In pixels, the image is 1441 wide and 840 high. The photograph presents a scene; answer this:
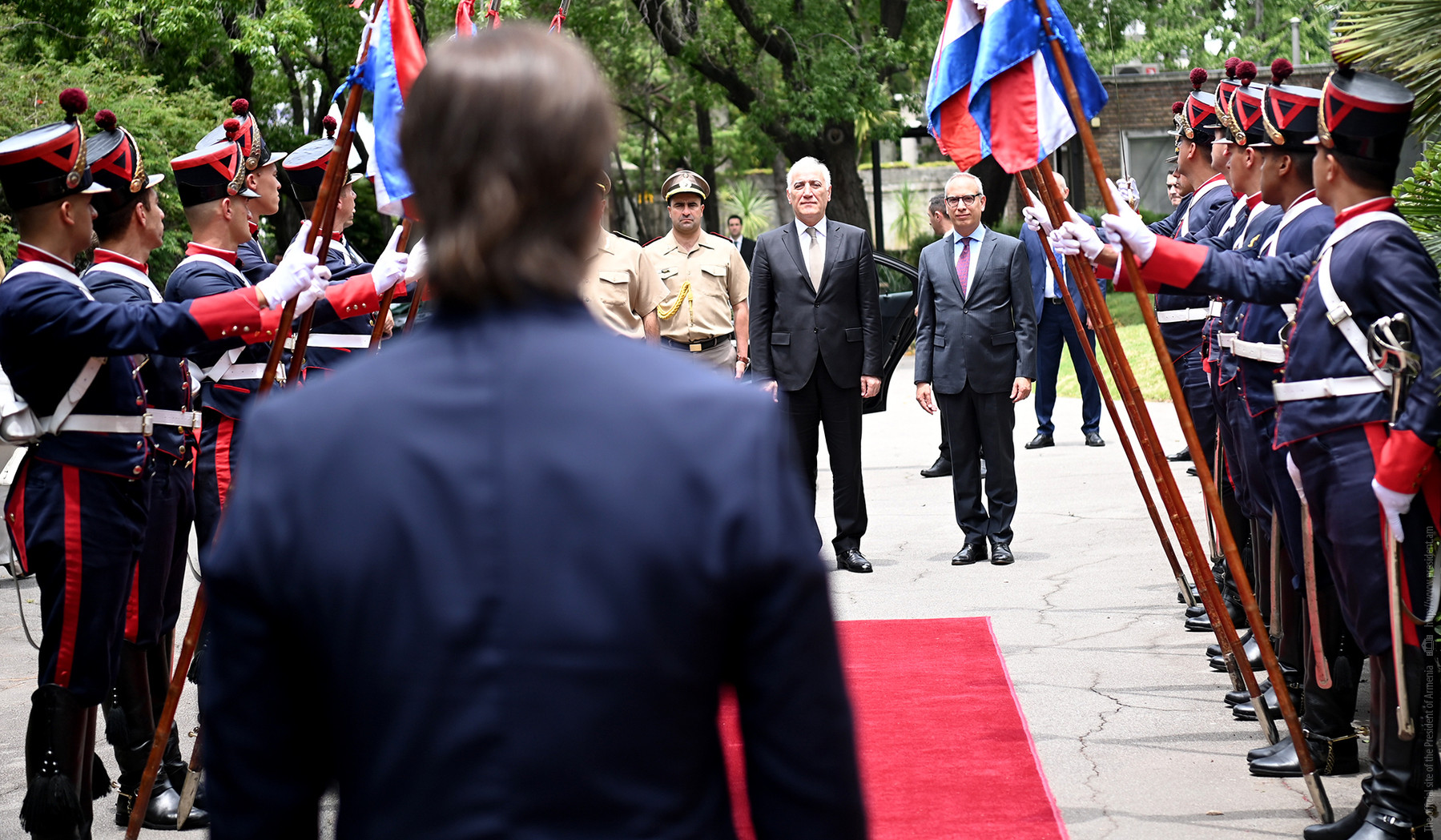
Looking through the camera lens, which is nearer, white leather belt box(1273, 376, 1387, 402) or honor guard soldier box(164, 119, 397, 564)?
white leather belt box(1273, 376, 1387, 402)

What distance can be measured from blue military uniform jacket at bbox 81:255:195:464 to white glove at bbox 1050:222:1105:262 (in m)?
2.57

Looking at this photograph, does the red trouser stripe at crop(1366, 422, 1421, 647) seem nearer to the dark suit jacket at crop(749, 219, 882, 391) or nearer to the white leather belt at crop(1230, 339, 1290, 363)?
the white leather belt at crop(1230, 339, 1290, 363)

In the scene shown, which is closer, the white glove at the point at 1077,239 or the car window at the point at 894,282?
the white glove at the point at 1077,239

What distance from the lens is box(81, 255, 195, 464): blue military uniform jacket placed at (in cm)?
435

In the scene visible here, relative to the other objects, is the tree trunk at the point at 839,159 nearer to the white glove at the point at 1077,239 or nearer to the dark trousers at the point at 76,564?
the white glove at the point at 1077,239

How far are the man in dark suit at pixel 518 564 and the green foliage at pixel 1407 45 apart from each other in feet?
10.4

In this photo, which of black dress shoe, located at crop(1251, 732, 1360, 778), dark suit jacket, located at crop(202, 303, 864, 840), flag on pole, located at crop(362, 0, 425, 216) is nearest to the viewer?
dark suit jacket, located at crop(202, 303, 864, 840)

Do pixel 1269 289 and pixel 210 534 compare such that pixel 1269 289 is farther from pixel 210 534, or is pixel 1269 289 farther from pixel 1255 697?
pixel 210 534

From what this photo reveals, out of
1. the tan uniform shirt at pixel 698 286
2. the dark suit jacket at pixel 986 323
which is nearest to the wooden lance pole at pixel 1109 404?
the dark suit jacket at pixel 986 323

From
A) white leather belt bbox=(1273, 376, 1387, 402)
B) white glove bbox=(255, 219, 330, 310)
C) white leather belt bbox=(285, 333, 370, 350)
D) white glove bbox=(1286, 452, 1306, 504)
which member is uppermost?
white glove bbox=(255, 219, 330, 310)

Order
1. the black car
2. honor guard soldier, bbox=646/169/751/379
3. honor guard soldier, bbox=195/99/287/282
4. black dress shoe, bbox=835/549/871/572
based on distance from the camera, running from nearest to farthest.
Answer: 1. honor guard soldier, bbox=195/99/287/282
2. black dress shoe, bbox=835/549/871/572
3. honor guard soldier, bbox=646/169/751/379
4. the black car

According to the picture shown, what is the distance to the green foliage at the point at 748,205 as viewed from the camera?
33.2 m

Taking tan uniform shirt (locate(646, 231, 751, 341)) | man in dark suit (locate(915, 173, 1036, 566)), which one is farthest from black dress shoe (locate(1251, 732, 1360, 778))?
tan uniform shirt (locate(646, 231, 751, 341))

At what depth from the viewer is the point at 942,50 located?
4.21 m
